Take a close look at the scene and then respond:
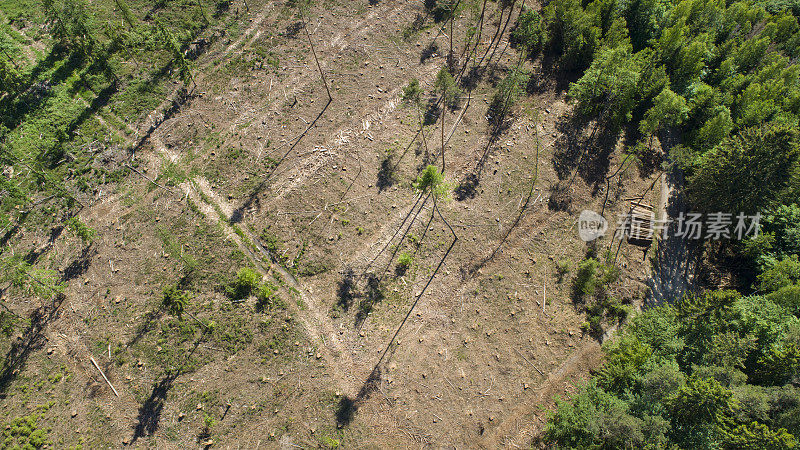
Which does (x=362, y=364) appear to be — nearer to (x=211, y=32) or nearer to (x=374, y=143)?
(x=374, y=143)

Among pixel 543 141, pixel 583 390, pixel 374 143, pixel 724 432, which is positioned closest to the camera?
pixel 724 432

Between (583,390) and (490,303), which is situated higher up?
(490,303)

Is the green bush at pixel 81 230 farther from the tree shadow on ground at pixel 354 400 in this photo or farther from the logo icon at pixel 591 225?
the logo icon at pixel 591 225

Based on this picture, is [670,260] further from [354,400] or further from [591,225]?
[354,400]

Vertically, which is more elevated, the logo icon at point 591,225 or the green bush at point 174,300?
the green bush at point 174,300

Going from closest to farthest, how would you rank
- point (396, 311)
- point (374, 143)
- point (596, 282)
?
point (396, 311), point (596, 282), point (374, 143)

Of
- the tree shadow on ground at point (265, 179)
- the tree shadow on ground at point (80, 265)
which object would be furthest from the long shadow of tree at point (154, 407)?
the tree shadow on ground at point (265, 179)

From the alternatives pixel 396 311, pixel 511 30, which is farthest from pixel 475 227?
pixel 511 30

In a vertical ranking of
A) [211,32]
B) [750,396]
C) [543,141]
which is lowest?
[750,396]

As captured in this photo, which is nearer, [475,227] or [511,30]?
[475,227]
